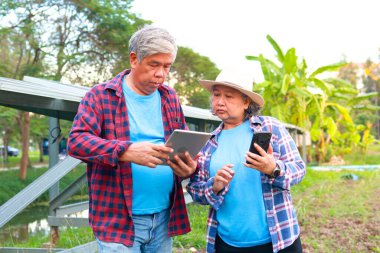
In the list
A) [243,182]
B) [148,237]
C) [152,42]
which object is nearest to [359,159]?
[243,182]

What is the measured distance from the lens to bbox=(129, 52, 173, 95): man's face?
6.89 feet

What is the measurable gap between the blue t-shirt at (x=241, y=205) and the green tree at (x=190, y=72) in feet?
57.0

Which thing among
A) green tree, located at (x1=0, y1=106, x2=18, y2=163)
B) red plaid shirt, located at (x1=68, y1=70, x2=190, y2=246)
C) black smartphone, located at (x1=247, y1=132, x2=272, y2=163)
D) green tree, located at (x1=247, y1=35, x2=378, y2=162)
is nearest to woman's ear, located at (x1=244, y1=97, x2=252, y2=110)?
black smartphone, located at (x1=247, y1=132, x2=272, y2=163)

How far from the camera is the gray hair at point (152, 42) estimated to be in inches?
81.5

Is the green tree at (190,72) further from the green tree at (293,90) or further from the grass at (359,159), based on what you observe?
the grass at (359,159)

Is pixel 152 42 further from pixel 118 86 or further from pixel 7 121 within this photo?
pixel 7 121

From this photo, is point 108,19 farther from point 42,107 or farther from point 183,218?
point 183,218

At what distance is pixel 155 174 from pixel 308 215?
4829mm

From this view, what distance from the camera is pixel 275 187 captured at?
2.30 meters

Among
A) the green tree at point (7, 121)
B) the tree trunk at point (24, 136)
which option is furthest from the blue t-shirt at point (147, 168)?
the tree trunk at point (24, 136)

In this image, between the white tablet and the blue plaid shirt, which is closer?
the white tablet

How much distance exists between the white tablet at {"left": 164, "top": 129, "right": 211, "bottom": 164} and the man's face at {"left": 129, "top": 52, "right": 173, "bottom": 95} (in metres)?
Result: 0.30

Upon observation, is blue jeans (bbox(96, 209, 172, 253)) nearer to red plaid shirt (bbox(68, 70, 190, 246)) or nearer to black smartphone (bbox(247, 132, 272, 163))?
red plaid shirt (bbox(68, 70, 190, 246))

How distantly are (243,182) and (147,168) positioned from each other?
0.47 metres
